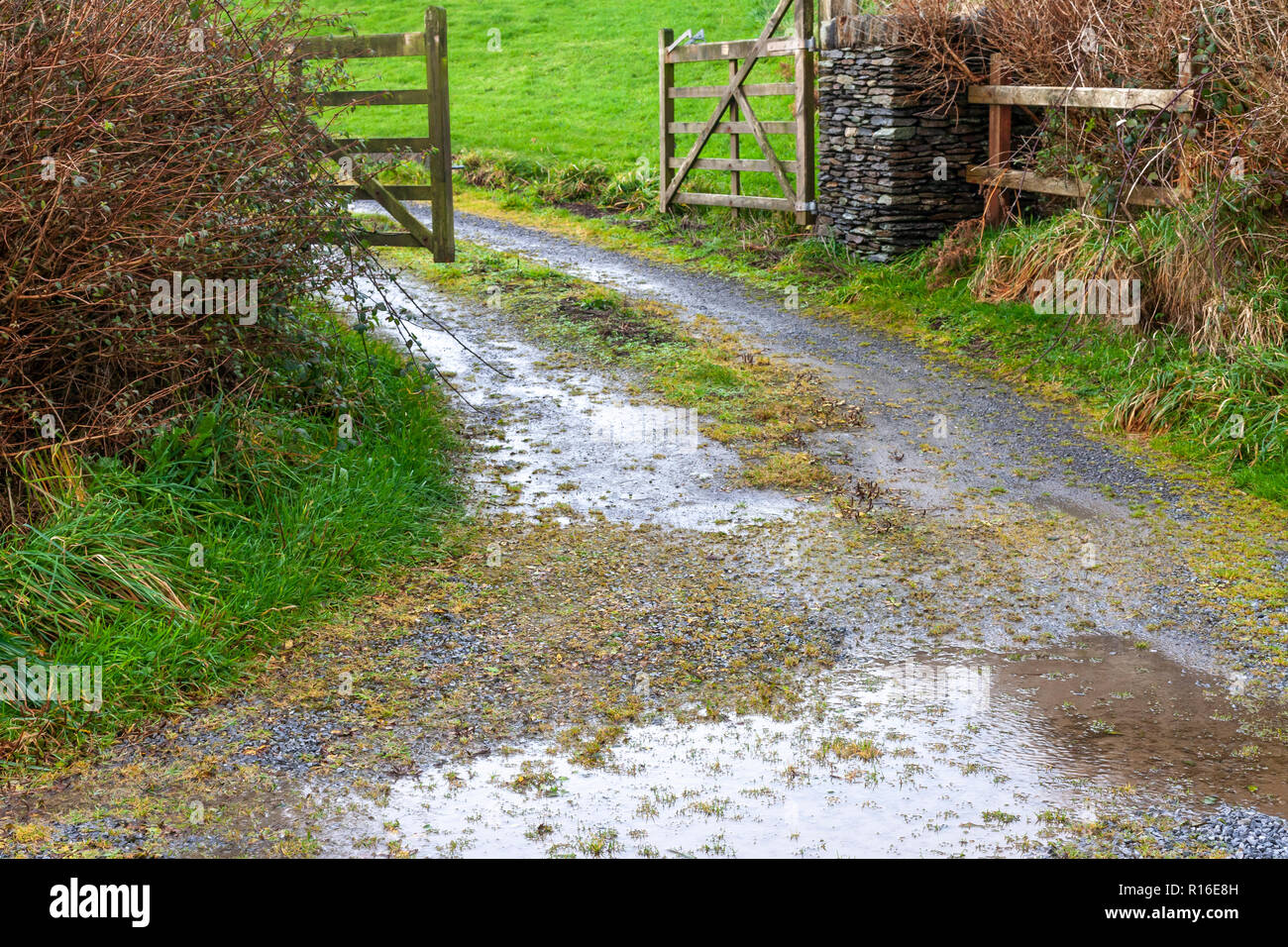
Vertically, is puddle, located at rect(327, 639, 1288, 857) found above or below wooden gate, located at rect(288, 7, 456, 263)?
Answer: below

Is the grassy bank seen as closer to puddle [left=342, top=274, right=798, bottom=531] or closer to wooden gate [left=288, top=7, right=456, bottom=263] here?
puddle [left=342, top=274, right=798, bottom=531]

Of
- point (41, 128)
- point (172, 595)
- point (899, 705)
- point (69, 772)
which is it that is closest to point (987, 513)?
point (899, 705)

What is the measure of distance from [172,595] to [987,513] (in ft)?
14.3

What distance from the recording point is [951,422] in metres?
8.59

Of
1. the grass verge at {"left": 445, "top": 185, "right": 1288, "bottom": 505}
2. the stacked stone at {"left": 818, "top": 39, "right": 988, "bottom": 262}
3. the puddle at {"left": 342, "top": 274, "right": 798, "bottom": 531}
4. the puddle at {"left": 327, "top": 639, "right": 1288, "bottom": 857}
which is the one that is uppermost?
the stacked stone at {"left": 818, "top": 39, "right": 988, "bottom": 262}

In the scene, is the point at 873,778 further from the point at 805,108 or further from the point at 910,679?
the point at 805,108

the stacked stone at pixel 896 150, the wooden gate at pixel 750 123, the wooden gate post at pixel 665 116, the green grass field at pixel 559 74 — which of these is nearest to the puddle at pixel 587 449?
the stacked stone at pixel 896 150

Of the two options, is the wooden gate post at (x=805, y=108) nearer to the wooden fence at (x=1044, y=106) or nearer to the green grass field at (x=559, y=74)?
the wooden fence at (x=1044, y=106)

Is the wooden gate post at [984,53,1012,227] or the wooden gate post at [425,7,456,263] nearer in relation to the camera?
the wooden gate post at [425,7,456,263]

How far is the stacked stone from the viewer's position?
464 inches

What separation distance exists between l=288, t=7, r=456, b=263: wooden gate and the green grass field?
638 centimetres

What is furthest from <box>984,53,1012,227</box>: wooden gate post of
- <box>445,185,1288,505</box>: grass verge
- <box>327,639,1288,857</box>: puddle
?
<box>327,639,1288,857</box>: puddle

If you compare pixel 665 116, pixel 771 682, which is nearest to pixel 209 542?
pixel 771 682

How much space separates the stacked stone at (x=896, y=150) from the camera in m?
11.8
